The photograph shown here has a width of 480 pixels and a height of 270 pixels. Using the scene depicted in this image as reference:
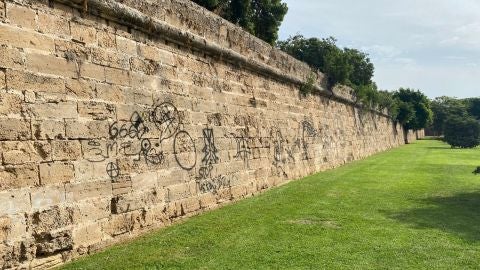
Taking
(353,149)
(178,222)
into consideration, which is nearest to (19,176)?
(178,222)

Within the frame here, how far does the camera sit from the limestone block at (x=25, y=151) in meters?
4.35

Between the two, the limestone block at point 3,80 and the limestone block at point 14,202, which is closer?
the limestone block at point 14,202

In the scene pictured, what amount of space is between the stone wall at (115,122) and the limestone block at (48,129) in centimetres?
1

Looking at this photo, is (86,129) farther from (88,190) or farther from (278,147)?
(278,147)

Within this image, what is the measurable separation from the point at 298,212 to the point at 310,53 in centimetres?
1858

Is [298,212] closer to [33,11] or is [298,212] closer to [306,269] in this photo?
[306,269]

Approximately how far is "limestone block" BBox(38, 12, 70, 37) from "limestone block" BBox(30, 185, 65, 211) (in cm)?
172

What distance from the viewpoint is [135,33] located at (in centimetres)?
629

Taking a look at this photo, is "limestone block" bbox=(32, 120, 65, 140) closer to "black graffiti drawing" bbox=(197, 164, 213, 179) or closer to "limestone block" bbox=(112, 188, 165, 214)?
"limestone block" bbox=(112, 188, 165, 214)

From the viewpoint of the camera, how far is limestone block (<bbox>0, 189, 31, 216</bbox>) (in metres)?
4.24

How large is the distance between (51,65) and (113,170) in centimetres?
148

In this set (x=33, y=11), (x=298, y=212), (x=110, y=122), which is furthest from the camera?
(x=298, y=212)

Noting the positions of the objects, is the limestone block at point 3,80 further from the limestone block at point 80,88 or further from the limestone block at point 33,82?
the limestone block at point 80,88

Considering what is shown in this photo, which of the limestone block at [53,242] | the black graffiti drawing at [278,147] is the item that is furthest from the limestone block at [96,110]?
the black graffiti drawing at [278,147]
